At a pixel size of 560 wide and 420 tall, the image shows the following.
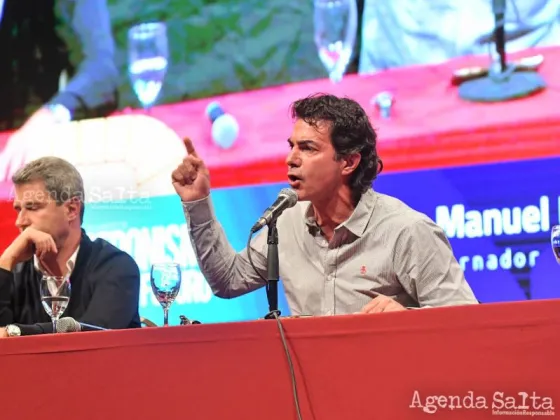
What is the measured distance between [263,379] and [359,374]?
21cm

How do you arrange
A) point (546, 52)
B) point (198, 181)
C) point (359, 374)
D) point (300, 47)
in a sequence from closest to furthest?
point (359, 374) → point (198, 181) → point (546, 52) → point (300, 47)

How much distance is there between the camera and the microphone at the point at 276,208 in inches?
83.8

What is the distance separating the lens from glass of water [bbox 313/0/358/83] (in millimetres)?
3879

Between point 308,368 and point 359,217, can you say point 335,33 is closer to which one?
point 359,217

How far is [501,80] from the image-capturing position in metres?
3.56

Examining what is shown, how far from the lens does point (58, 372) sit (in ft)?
6.64

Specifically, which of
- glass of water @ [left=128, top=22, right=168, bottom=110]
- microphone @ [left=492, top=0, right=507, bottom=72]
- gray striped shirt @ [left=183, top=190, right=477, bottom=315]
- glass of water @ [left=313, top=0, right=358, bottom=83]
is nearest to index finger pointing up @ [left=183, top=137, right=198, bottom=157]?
gray striped shirt @ [left=183, top=190, right=477, bottom=315]

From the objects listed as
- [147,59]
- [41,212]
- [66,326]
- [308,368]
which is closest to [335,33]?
[147,59]

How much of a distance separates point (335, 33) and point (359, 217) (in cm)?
148

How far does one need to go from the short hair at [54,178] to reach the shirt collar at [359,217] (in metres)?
1.03

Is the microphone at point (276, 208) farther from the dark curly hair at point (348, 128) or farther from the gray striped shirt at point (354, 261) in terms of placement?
the dark curly hair at point (348, 128)

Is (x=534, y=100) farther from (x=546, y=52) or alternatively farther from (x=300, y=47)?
(x=300, y=47)

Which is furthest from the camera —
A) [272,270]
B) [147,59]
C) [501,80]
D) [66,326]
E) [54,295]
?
[147,59]

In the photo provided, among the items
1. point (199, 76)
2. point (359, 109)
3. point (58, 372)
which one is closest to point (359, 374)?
point (58, 372)
